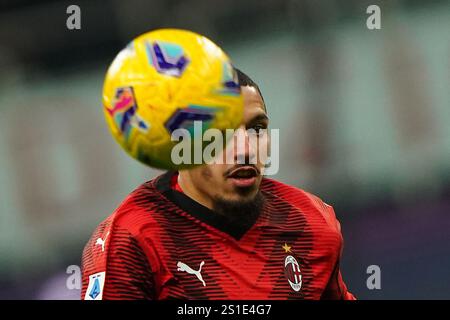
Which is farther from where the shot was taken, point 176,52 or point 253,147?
point 253,147

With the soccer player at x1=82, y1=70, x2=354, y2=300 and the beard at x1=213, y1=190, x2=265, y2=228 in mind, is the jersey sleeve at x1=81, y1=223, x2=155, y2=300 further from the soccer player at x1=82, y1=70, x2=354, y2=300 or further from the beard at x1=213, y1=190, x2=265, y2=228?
the beard at x1=213, y1=190, x2=265, y2=228

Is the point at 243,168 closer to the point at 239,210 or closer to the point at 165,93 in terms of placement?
the point at 239,210

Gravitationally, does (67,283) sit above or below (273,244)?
below

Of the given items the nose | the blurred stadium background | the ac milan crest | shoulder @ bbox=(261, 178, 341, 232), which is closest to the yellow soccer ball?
the nose

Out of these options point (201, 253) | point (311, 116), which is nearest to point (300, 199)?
point (201, 253)

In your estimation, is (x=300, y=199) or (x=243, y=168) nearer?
(x=243, y=168)

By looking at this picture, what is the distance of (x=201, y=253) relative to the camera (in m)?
3.16

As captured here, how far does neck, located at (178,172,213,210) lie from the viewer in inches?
126

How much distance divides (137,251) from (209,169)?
36 cm

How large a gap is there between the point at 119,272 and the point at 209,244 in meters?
0.32

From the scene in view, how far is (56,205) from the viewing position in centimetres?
530
